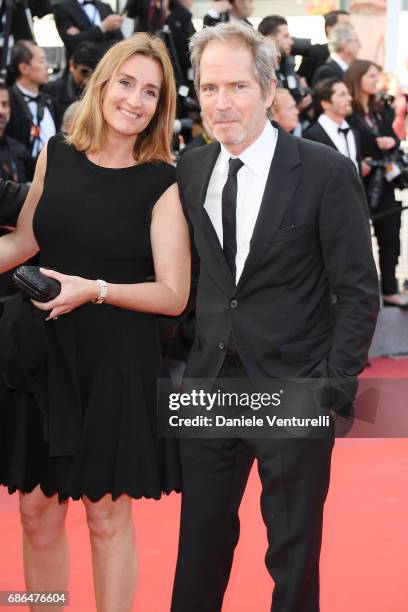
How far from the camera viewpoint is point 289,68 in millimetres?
7273

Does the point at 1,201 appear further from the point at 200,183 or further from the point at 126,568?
the point at 126,568

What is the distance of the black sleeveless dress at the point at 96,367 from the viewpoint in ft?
8.29

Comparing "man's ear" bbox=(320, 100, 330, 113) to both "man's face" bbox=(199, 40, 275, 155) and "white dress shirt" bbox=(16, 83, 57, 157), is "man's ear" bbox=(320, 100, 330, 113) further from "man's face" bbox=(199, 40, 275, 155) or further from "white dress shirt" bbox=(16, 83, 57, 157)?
"man's face" bbox=(199, 40, 275, 155)

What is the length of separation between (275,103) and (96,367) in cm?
394

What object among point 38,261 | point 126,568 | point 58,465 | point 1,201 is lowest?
point 126,568

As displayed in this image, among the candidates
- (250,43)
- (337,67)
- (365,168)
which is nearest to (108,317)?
(250,43)

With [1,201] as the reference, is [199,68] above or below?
above

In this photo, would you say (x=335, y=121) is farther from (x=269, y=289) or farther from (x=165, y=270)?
(x=269, y=289)

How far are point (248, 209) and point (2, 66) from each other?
4.60 meters

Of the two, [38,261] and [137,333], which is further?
[38,261]

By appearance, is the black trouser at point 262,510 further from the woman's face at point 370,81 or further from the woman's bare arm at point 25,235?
the woman's face at point 370,81

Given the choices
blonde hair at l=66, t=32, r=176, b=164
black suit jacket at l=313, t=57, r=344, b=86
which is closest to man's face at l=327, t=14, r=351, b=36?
black suit jacket at l=313, t=57, r=344, b=86

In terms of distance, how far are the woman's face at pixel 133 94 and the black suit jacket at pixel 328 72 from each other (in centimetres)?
517

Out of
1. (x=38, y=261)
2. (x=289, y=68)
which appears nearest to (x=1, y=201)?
(x=38, y=261)
